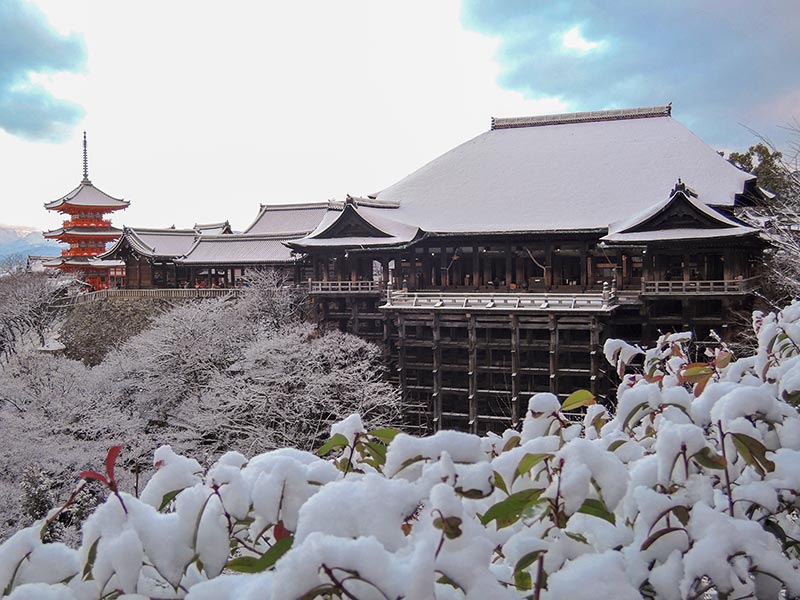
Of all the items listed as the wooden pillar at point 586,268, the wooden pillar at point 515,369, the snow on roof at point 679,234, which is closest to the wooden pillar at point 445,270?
the wooden pillar at point 515,369

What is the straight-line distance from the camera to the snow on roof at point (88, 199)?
125ft

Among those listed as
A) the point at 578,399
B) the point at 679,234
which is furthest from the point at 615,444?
the point at 679,234

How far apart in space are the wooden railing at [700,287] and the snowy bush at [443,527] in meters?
17.2

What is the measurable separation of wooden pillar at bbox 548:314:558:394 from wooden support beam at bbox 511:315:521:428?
3.32 feet

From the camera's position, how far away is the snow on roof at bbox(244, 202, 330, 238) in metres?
29.8

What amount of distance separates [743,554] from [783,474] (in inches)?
15.1

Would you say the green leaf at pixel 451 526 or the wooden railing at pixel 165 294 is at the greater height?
the wooden railing at pixel 165 294

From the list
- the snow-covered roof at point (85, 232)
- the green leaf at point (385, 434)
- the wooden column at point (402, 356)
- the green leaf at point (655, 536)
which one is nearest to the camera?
the green leaf at point (655, 536)

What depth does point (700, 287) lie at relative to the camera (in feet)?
56.9

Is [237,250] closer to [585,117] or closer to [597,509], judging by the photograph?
[585,117]

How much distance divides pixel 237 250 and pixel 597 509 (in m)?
27.1

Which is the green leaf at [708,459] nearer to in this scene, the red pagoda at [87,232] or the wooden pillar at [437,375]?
the wooden pillar at [437,375]

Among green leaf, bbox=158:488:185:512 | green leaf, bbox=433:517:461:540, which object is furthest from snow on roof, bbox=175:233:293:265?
green leaf, bbox=433:517:461:540

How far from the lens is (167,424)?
17.0m
